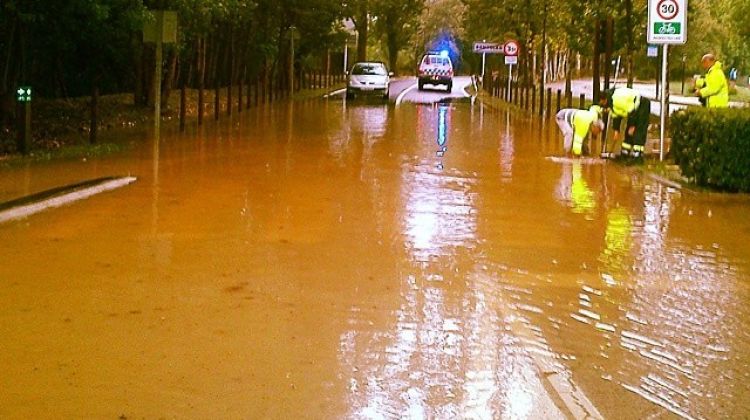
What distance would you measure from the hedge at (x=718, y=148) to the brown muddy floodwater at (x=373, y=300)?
38 cm

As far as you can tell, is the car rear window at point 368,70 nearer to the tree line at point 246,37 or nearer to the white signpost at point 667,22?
the tree line at point 246,37

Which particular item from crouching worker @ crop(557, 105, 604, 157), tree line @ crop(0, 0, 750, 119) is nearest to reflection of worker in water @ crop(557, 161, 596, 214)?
crouching worker @ crop(557, 105, 604, 157)

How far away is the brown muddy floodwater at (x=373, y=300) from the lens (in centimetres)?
601

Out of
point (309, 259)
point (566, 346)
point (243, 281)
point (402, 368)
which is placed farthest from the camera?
point (309, 259)

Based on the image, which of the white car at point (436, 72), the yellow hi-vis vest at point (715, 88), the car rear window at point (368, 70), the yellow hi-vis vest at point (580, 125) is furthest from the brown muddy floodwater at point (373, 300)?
the white car at point (436, 72)

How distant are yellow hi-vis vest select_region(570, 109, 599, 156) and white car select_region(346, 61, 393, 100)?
26028 mm

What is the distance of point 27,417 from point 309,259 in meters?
4.42

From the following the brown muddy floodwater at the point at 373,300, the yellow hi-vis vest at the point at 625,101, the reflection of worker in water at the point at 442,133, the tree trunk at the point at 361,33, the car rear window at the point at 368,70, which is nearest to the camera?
the brown muddy floodwater at the point at 373,300

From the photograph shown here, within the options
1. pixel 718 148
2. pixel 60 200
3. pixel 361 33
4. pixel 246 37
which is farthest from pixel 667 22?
pixel 361 33

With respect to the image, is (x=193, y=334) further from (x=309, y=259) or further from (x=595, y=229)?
(x=595, y=229)

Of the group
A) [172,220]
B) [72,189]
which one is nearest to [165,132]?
[72,189]

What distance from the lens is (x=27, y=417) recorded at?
553 cm

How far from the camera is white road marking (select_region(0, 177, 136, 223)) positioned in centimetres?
1175

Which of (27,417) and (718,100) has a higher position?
(718,100)
